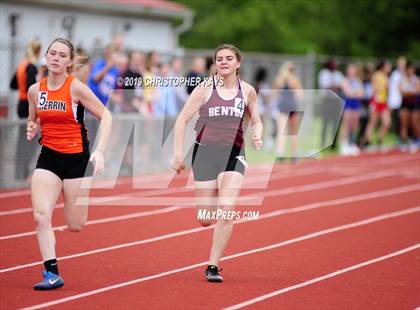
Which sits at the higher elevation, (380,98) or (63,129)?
(63,129)

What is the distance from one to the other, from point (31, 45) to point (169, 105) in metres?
4.57

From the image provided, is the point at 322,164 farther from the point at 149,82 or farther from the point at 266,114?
the point at 149,82

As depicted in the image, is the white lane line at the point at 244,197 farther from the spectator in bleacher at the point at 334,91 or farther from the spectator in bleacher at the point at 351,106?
the spectator in bleacher at the point at 334,91

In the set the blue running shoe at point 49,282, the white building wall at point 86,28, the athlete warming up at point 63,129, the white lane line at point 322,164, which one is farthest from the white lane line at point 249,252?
the white building wall at point 86,28

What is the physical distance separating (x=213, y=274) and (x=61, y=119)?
6.13 ft

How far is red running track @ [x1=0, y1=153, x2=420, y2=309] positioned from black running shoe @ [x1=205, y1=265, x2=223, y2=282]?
0.08m

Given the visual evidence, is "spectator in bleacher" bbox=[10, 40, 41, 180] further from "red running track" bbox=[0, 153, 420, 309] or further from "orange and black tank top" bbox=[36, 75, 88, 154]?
"orange and black tank top" bbox=[36, 75, 88, 154]

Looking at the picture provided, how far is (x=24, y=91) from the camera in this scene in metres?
14.4

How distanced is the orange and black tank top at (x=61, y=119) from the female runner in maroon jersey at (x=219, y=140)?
0.89 meters

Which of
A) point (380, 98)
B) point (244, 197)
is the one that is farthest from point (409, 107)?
point (244, 197)

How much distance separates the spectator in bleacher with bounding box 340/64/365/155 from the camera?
2298 cm

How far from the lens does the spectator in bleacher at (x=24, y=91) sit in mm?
14148

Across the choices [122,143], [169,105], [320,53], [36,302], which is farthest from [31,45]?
[320,53]

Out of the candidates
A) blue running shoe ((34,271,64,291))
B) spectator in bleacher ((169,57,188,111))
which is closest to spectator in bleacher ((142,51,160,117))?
spectator in bleacher ((169,57,188,111))
